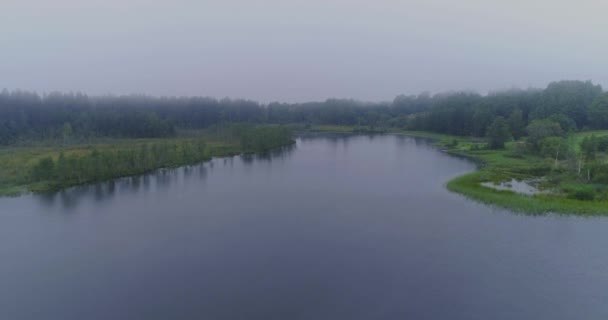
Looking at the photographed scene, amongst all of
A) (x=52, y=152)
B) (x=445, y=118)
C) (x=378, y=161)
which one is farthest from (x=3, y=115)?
(x=445, y=118)

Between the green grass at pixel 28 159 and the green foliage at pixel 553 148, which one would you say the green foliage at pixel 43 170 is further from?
the green foliage at pixel 553 148

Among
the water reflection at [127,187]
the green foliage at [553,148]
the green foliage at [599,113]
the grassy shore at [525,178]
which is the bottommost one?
the water reflection at [127,187]

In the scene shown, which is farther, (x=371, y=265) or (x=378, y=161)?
(x=378, y=161)

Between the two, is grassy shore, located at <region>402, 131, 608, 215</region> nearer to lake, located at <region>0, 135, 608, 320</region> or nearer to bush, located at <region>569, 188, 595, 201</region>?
bush, located at <region>569, 188, 595, 201</region>

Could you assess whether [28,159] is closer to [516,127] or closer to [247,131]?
[247,131]

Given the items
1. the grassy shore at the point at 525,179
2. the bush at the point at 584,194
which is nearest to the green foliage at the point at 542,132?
the grassy shore at the point at 525,179

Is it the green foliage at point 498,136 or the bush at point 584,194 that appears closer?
the bush at point 584,194

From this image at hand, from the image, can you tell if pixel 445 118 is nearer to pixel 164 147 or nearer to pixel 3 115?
pixel 164 147

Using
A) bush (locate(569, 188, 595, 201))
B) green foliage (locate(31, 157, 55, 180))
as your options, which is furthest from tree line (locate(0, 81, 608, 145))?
bush (locate(569, 188, 595, 201))
